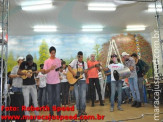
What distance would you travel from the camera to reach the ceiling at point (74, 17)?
5.54m

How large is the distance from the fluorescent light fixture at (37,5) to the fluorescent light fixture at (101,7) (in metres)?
1.55

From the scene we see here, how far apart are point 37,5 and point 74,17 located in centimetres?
189

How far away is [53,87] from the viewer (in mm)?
3342

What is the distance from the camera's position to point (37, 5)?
5199 mm

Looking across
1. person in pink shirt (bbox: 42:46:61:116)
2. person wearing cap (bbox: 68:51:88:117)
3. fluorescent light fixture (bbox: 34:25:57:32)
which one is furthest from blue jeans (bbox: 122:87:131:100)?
fluorescent light fixture (bbox: 34:25:57:32)

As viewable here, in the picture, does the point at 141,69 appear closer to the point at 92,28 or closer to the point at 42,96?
the point at 42,96

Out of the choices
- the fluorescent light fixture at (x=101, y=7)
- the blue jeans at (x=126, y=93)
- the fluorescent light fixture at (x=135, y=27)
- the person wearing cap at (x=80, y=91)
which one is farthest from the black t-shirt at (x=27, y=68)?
the fluorescent light fixture at (x=135, y=27)

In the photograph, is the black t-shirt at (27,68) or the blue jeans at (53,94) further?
the blue jeans at (53,94)

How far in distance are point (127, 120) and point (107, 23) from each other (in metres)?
5.35

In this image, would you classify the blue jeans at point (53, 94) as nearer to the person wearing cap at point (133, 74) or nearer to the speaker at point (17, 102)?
the speaker at point (17, 102)

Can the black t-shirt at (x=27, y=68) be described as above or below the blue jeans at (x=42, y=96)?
above

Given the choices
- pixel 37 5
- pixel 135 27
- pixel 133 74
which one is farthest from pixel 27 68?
pixel 135 27

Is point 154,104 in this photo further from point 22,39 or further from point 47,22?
point 22,39

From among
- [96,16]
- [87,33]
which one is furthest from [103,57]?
[96,16]
